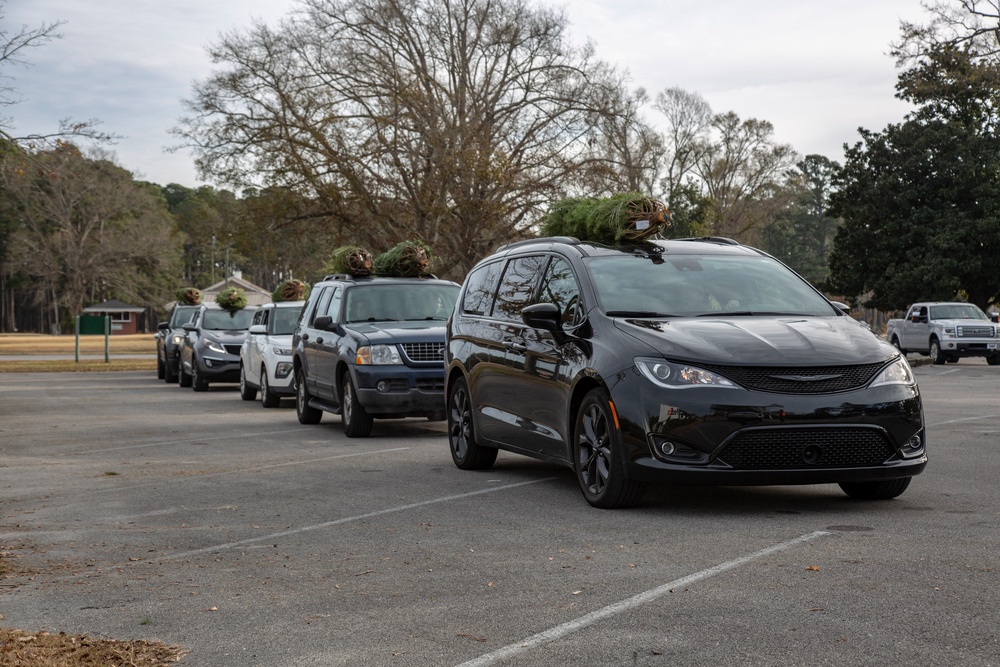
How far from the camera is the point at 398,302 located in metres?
16.1

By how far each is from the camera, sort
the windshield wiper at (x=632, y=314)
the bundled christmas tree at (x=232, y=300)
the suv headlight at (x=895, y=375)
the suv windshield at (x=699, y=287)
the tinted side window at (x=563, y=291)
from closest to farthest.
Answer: the suv headlight at (x=895, y=375)
the windshield wiper at (x=632, y=314)
the suv windshield at (x=699, y=287)
the tinted side window at (x=563, y=291)
the bundled christmas tree at (x=232, y=300)

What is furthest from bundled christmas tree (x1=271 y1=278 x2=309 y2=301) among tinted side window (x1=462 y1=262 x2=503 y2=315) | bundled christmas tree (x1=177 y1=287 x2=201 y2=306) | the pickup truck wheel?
the pickup truck wheel

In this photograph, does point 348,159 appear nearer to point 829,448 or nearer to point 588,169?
point 588,169

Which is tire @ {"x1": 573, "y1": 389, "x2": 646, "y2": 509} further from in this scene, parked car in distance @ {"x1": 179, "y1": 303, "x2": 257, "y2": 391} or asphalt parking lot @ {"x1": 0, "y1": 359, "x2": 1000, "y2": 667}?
parked car in distance @ {"x1": 179, "y1": 303, "x2": 257, "y2": 391}

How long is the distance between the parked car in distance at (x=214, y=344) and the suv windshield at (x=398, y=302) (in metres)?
10.4

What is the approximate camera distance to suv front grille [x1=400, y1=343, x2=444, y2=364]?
1468 centimetres

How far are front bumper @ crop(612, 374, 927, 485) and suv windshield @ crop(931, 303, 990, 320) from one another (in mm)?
32343

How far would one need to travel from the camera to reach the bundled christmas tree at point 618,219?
10.3 m

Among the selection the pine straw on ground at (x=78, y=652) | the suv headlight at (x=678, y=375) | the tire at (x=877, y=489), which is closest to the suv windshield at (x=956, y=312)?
the tire at (x=877, y=489)

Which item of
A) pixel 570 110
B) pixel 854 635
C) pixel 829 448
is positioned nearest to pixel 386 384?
pixel 829 448

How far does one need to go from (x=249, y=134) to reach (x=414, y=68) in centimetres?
569

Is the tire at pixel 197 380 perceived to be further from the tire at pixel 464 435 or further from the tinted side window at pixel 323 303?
the tire at pixel 464 435

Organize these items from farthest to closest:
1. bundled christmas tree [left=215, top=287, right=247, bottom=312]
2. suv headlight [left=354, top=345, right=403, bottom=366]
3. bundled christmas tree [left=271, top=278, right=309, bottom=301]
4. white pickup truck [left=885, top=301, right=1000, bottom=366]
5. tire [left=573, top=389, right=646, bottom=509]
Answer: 1. white pickup truck [left=885, top=301, right=1000, bottom=366]
2. bundled christmas tree [left=215, top=287, right=247, bottom=312]
3. bundled christmas tree [left=271, top=278, right=309, bottom=301]
4. suv headlight [left=354, top=345, right=403, bottom=366]
5. tire [left=573, top=389, right=646, bottom=509]

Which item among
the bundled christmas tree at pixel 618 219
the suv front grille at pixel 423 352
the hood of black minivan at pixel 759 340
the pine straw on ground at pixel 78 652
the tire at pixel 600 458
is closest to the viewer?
the pine straw on ground at pixel 78 652
